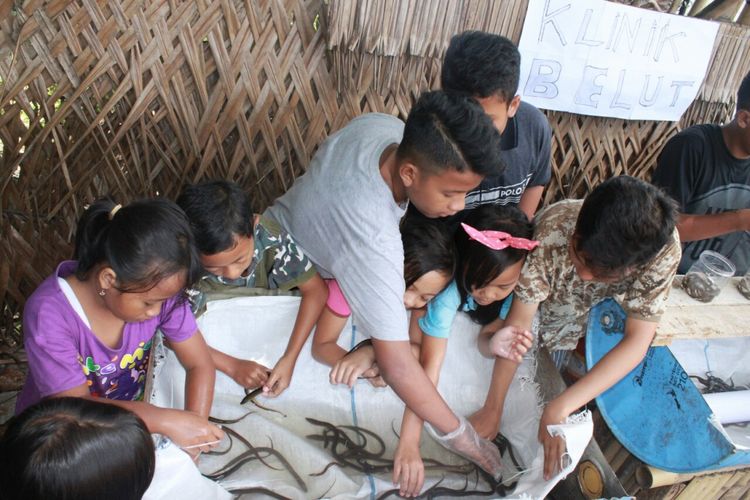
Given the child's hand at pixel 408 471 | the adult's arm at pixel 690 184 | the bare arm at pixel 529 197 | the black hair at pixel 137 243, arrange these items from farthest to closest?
1. the bare arm at pixel 529 197
2. the adult's arm at pixel 690 184
3. the child's hand at pixel 408 471
4. the black hair at pixel 137 243

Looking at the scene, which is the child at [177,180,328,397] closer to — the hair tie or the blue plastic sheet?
the hair tie

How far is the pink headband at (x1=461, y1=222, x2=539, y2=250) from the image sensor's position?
1136 mm

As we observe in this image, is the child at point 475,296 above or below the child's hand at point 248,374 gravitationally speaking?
above

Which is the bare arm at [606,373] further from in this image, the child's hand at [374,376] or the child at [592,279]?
the child's hand at [374,376]

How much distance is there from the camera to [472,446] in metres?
1.18

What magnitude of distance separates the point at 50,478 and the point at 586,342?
1167 mm

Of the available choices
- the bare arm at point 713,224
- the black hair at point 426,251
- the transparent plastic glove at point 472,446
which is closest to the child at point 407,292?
the black hair at point 426,251

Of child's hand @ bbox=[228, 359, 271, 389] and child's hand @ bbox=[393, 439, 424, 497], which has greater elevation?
child's hand @ bbox=[228, 359, 271, 389]

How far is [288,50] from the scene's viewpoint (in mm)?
1531

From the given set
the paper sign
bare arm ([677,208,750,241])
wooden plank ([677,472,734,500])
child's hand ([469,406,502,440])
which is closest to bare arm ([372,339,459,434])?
child's hand ([469,406,502,440])

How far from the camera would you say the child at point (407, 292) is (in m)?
1.20

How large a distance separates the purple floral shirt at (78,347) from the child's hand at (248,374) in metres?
0.17

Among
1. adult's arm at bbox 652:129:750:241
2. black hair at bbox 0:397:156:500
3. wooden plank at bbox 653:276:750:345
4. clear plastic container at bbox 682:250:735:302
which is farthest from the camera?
adult's arm at bbox 652:129:750:241

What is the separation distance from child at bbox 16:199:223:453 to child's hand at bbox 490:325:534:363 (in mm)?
659
